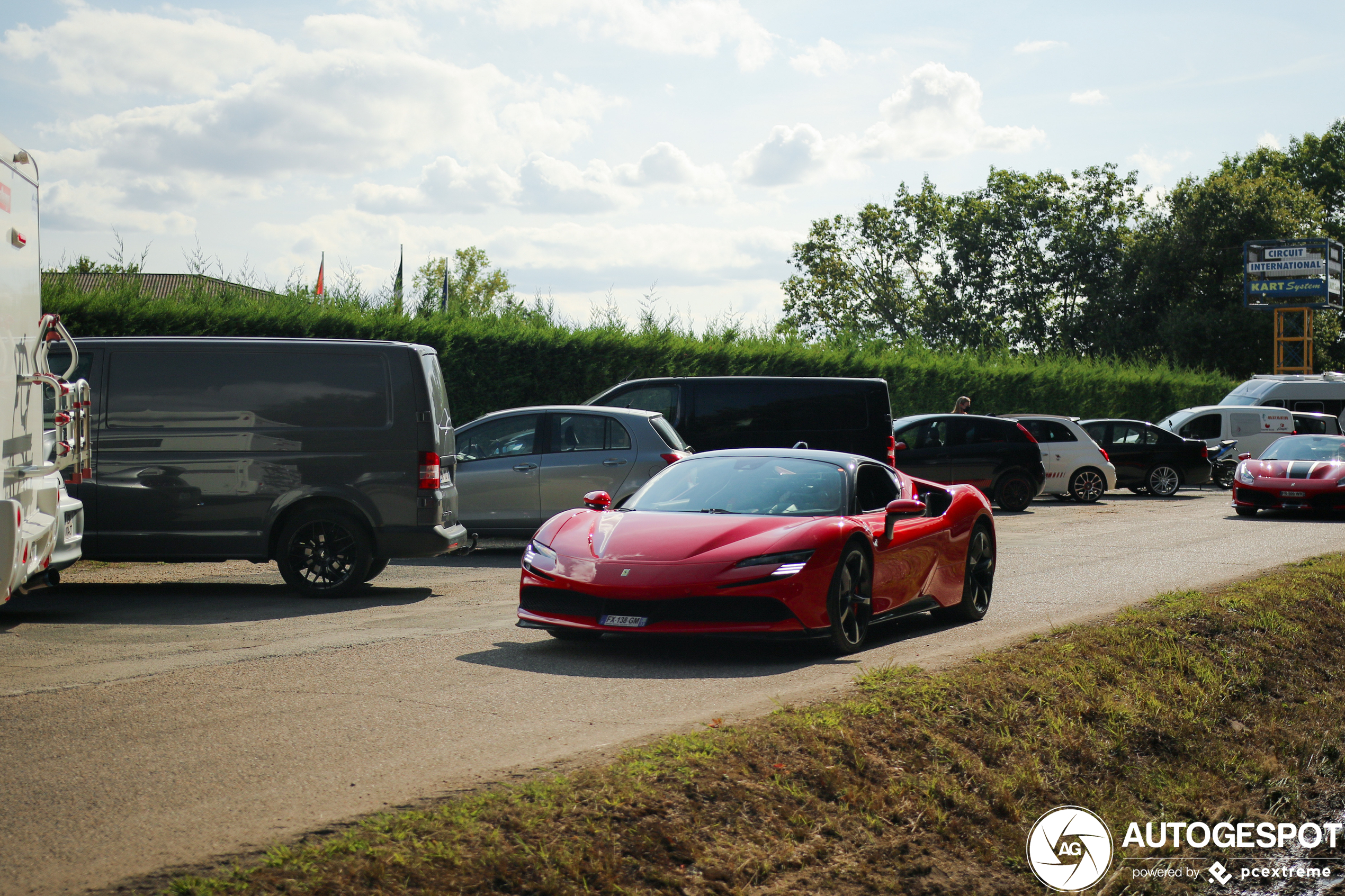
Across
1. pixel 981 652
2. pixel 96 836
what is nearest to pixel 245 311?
pixel 981 652

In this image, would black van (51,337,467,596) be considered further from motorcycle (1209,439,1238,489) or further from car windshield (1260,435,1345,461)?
motorcycle (1209,439,1238,489)

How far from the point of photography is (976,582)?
9656mm

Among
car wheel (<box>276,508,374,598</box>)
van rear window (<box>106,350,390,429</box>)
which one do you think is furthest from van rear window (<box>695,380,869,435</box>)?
car wheel (<box>276,508,374,598</box>)

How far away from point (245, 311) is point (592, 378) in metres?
5.94

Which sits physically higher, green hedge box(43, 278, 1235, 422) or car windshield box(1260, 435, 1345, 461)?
green hedge box(43, 278, 1235, 422)

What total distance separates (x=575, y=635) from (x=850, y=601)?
5.76 feet

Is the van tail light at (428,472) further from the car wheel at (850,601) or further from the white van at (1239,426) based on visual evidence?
the white van at (1239,426)

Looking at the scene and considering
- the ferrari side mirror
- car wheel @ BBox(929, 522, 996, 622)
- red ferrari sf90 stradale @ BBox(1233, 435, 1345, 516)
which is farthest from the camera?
red ferrari sf90 stradale @ BBox(1233, 435, 1345, 516)

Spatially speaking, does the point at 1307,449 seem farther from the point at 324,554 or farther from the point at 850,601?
the point at 324,554

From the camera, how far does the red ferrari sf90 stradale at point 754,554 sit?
7344 millimetres

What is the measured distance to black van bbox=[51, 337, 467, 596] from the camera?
1055 centimetres

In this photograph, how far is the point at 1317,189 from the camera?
234ft

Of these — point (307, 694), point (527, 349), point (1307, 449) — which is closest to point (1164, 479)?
point (1307, 449)

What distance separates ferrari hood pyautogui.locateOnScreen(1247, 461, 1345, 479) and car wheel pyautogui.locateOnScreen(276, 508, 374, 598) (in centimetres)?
1528
